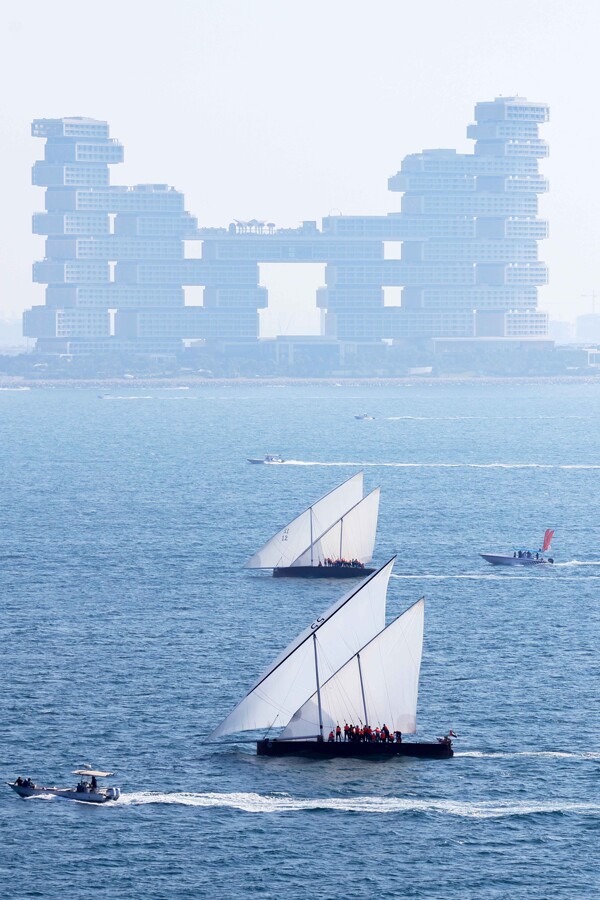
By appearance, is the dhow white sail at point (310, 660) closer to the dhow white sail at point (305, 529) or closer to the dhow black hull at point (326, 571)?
the dhow white sail at point (305, 529)

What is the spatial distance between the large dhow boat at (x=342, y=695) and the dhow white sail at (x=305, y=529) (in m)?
49.8

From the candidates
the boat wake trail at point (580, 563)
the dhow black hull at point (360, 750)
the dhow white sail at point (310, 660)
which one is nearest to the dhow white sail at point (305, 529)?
the boat wake trail at point (580, 563)

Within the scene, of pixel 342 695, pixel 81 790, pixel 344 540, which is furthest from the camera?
pixel 344 540

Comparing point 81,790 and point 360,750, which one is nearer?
point 81,790

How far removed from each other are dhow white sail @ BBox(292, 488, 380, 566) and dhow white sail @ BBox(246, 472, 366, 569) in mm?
412

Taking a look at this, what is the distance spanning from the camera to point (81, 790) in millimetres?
77438

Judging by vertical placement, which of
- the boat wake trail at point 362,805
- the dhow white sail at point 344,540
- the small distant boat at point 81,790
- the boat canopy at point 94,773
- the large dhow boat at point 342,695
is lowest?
the boat wake trail at point 362,805

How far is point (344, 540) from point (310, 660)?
53174mm

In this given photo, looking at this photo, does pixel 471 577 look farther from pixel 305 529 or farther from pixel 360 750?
pixel 360 750

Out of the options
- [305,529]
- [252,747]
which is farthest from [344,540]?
[252,747]

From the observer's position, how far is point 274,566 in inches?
5468

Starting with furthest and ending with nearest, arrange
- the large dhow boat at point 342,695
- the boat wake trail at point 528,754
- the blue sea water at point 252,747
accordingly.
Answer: the boat wake trail at point 528,754, the large dhow boat at point 342,695, the blue sea water at point 252,747

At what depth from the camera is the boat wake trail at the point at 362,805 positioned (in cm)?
7700

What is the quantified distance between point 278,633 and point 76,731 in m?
27.3
